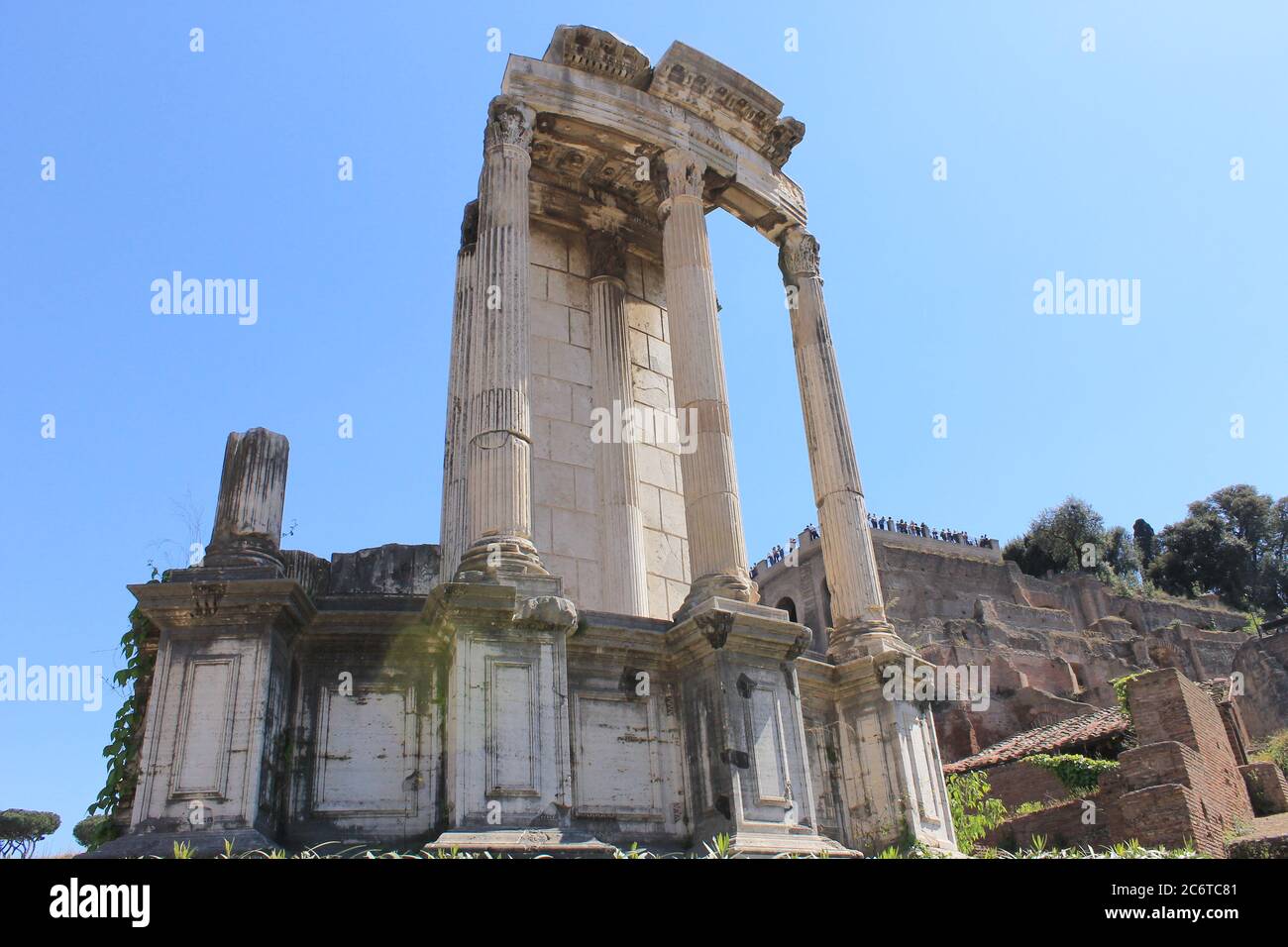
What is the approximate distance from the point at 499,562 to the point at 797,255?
8883 millimetres

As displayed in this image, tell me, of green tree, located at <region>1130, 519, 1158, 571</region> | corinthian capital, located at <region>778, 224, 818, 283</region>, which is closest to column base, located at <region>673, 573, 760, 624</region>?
corinthian capital, located at <region>778, 224, 818, 283</region>

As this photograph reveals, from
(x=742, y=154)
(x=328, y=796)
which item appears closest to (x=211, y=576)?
(x=328, y=796)

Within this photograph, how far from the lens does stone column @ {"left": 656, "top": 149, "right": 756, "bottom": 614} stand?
41.0 ft

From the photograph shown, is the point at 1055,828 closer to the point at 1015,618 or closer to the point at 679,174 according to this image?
the point at 679,174

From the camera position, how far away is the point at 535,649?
10398 mm

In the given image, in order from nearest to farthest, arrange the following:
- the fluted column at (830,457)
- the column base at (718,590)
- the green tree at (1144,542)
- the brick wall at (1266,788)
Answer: the column base at (718,590) → the fluted column at (830,457) → the brick wall at (1266,788) → the green tree at (1144,542)

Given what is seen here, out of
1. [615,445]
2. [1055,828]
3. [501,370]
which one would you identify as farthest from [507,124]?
[1055,828]

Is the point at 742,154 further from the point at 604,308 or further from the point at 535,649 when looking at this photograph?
the point at 535,649

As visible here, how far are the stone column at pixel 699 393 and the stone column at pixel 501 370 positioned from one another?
2213 mm

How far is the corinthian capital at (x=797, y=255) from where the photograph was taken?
17047 millimetres

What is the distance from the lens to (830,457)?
15.5 meters

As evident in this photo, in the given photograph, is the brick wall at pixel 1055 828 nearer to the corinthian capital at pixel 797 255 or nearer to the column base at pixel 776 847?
the corinthian capital at pixel 797 255

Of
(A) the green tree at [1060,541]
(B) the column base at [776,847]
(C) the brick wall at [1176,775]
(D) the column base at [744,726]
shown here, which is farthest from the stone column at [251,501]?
(A) the green tree at [1060,541]
